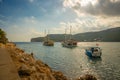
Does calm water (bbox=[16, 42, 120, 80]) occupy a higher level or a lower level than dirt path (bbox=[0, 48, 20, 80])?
lower

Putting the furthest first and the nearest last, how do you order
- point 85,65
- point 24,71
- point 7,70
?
point 85,65, point 24,71, point 7,70

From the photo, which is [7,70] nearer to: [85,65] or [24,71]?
[24,71]

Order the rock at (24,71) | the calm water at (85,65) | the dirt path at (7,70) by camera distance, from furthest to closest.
Result: 1. the calm water at (85,65)
2. the rock at (24,71)
3. the dirt path at (7,70)

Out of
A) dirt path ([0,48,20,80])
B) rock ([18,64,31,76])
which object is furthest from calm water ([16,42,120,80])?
rock ([18,64,31,76])

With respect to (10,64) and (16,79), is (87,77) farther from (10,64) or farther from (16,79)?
(16,79)

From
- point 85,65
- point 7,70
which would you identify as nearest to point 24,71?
point 7,70

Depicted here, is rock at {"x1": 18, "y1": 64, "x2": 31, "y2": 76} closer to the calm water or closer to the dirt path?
the dirt path

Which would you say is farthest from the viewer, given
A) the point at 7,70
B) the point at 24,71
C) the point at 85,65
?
the point at 85,65

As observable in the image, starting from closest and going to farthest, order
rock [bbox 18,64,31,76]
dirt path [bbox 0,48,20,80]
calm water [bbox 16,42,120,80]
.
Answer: dirt path [bbox 0,48,20,80]
rock [bbox 18,64,31,76]
calm water [bbox 16,42,120,80]

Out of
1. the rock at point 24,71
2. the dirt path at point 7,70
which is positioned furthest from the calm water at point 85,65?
the rock at point 24,71

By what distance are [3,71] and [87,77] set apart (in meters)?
16.8

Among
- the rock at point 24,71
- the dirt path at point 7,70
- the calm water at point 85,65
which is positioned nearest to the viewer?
the dirt path at point 7,70

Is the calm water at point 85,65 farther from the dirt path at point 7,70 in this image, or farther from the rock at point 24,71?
the rock at point 24,71

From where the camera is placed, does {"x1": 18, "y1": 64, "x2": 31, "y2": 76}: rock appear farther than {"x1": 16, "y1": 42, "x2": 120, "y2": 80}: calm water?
No
